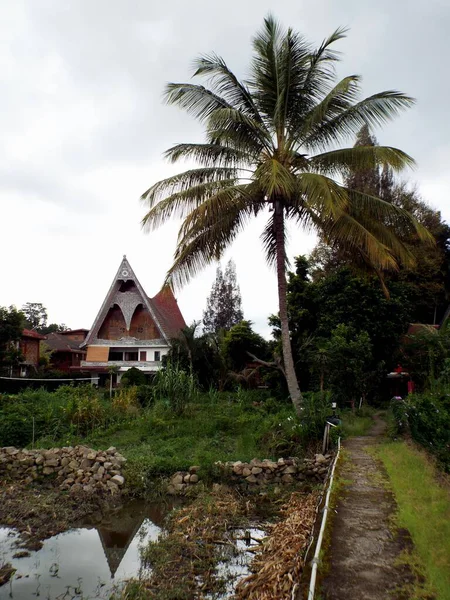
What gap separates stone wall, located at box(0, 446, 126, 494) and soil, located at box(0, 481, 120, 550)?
338 millimetres

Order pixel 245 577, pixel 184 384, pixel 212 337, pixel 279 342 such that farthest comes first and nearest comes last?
pixel 212 337 → pixel 279 342 → pixel 184 384 → pixel 245 577

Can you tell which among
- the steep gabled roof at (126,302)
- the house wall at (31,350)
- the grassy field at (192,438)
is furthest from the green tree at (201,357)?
the house wall at (31,350)

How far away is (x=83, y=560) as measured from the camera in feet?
21.6

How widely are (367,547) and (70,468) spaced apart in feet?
24.3

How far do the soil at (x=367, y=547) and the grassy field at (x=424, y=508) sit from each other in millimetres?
137

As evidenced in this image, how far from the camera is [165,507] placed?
353 inches

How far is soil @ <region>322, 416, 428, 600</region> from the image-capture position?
4219mm

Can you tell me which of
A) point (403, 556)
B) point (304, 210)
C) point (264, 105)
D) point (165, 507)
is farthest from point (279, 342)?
point (403, 556)

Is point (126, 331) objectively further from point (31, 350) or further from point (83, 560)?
point (83, 560)

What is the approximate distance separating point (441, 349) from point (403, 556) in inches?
Result: 463

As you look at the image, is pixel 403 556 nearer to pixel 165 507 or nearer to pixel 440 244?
pixel 165 507

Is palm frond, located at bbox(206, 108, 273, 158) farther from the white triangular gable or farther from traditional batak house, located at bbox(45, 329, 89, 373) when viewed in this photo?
traditional batak house, located at bbox(45, 329, 89, 373)

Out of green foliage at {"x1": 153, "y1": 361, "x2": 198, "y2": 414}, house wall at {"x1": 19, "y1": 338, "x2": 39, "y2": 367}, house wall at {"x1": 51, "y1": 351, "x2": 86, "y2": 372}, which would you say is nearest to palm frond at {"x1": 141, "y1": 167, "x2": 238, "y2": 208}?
green foliage at {"x1": 153, "y1": 361, "x2": 198, "y2": 414}

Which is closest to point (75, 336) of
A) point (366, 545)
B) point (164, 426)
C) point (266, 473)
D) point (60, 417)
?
point (60, 417)
